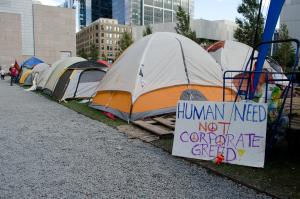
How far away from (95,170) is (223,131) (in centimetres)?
201

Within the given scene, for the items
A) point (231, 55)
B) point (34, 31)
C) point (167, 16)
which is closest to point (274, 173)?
point (231, 55)

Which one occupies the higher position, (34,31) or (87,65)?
(34,31)

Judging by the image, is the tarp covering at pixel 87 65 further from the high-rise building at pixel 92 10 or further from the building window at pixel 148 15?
the high-rise building at pixel 92 10

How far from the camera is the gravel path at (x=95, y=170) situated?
12.4 ft

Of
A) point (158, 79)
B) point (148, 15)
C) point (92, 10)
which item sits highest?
point (92, 10)

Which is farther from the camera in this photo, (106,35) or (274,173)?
(106,35)

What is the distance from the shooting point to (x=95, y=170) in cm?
455

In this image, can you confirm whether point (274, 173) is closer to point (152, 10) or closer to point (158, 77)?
point (158, 77)

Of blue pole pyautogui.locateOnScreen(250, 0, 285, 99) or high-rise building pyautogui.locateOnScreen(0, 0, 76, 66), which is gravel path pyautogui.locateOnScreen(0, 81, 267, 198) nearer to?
blue pole pyautogui.locateOnScreen(250, 0, 285, 99)

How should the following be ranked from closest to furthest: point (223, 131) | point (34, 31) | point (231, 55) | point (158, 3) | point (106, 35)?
point (223, 131) < point (231, 55) < point (34, 31) < point (158, 3) < point (106, 35)

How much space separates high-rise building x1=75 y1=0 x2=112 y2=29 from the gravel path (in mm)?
145808

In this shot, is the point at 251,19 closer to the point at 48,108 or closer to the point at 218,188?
the point at 48,108

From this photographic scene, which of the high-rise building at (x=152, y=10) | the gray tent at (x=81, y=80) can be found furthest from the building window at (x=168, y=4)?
the gray tent at (x=81, y=80)

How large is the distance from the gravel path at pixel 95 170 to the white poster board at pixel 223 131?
374 millimetres
